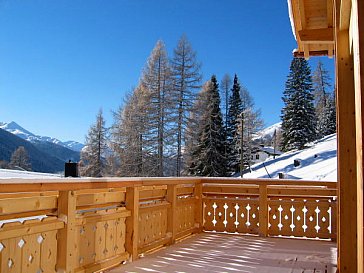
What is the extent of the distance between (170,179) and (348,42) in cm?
326

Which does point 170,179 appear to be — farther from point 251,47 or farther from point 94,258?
point 251,47

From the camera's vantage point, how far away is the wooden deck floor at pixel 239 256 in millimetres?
4422

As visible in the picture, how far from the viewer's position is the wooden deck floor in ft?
14.5

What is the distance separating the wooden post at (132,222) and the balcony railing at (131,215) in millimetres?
12

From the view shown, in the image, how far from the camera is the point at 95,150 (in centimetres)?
2278

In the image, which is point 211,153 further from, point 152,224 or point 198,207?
point 152,224

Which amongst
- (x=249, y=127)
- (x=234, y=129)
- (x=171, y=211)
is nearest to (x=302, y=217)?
(x=171, y=211)

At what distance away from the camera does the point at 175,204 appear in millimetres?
5855

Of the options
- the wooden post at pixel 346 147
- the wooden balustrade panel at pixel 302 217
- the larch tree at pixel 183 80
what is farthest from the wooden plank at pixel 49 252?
the larch tree at pixel 183 80

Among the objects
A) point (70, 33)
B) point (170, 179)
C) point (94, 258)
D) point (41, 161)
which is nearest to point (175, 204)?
point (170, 179)

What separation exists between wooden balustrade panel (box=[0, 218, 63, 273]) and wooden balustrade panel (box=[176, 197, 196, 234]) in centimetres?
295

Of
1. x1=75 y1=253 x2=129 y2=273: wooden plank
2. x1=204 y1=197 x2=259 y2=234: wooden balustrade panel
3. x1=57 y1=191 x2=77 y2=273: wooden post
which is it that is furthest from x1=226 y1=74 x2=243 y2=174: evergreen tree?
x1=57 y1=191 x2=77 y2=273: wooden post

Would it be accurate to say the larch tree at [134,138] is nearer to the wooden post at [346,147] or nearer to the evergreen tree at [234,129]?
the evergreen tree at [234,129]

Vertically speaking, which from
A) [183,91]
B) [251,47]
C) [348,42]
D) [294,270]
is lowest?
[294,270]
